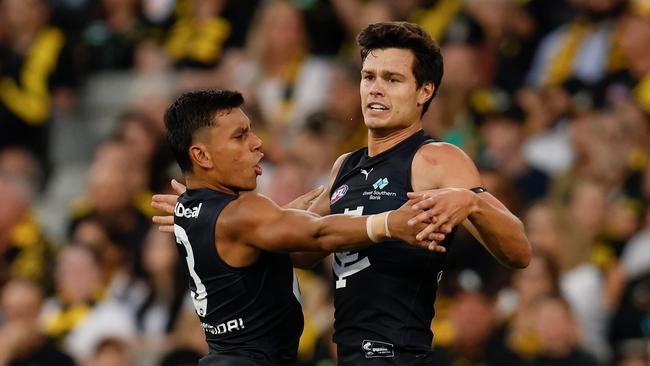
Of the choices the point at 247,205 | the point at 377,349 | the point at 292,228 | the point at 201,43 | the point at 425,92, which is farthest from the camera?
the point at 201,43

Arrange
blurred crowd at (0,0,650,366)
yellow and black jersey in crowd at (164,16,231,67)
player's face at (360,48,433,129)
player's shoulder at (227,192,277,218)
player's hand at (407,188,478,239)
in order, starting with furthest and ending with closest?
1. yellow and black jersey in crowd at (164,16,231,67)
2. blurred crowd at (0,0,650,366)
3. player's face at (360,48,433,129)
4. player's shoulder at (227,192,277,218)
5. player's hand at (407,188,478,239)

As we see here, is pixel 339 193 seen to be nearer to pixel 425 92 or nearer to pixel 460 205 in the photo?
pixel 425 92

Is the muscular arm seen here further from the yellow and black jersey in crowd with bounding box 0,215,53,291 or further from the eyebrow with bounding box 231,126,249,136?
the yellow and black jersey in crowd with bounding box 0,215,53,291

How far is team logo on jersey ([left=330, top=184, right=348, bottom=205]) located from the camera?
6.18 metres

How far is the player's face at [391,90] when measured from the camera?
19.7 ft

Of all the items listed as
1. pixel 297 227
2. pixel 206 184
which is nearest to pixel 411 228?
pixel 297 227

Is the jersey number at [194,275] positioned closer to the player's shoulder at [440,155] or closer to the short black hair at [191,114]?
the short black hair at [191,114]

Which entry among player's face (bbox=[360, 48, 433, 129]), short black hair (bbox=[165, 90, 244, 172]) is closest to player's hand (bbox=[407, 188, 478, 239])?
player's face (bbox=[360, 48, 433, 129])

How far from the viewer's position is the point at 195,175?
5996mm

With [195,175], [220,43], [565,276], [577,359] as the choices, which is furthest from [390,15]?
[195,175]

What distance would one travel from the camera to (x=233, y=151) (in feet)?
19.4

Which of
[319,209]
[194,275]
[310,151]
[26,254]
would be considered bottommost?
[26,254]

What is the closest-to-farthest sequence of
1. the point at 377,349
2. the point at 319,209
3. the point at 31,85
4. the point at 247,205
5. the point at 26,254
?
the point at 247,205
the point at 377,349
the point at 319,209
the point at 26,254
the point at 31,85

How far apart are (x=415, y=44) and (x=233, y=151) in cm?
93
